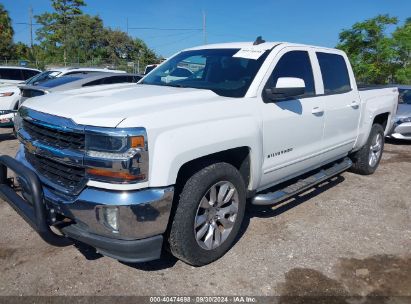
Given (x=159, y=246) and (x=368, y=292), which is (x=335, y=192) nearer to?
(x=368, y=292)

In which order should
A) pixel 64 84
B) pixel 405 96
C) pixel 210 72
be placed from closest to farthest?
pixel 210 72
pixel 64 84
pixel 405 96

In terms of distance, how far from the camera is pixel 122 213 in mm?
2578

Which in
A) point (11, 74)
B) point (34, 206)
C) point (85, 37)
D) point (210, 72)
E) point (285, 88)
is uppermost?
point (85, 37)

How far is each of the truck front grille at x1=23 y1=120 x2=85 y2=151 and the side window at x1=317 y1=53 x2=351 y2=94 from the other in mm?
3080

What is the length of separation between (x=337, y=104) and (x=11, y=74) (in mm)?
12976

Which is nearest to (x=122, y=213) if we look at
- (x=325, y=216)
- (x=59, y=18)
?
(x=325, y=216)

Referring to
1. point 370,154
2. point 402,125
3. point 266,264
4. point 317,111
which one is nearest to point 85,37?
point 402,125

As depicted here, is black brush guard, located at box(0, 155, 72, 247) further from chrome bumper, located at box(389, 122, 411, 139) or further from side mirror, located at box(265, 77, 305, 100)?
chrome bumper, located at box(389, 122, 411, 139)

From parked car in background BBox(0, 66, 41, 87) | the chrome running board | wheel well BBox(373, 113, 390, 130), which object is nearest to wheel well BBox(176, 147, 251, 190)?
the chrome running board

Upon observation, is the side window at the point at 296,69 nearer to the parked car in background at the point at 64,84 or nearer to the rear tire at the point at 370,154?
the rear tire at the point at 370,154

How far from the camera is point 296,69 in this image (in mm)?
4223

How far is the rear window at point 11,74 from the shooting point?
45.6 ft

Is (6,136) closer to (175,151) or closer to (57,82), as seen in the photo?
(57,82)

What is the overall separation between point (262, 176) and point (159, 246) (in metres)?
1.35
